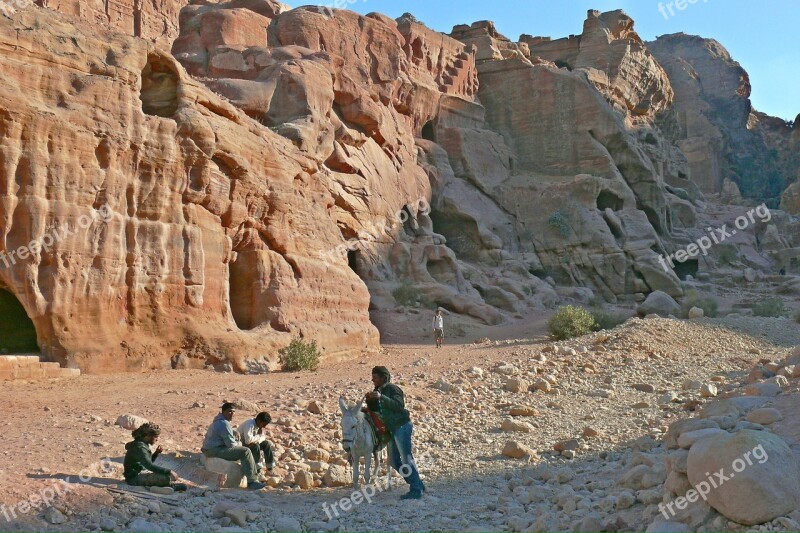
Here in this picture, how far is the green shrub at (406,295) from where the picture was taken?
2692 cm

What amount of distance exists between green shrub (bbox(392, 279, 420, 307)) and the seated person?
1841 cm

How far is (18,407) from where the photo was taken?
10266mm

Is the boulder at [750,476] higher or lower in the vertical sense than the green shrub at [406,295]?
lower

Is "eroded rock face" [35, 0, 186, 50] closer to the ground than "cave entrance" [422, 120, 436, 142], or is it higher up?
higher up

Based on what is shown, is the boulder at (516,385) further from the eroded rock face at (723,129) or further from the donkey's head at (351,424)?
the eroded rock face at (723,129)

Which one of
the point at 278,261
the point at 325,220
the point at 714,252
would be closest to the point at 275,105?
the point at 325,220

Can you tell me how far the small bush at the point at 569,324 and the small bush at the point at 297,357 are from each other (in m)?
8.97

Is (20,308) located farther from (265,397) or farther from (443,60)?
(443,60)

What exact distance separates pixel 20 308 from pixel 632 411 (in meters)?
12.3

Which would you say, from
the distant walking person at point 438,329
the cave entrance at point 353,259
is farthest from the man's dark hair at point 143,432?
the cave entrance at point 353,259

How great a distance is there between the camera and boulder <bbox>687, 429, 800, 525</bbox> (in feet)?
16.1

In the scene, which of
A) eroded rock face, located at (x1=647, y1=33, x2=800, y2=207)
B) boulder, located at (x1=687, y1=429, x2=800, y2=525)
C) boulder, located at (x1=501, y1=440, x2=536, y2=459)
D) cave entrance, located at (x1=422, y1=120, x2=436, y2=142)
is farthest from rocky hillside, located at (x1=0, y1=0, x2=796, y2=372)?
eroded rock face, located at (x1=647, y1=33, x2=800, y2=207)

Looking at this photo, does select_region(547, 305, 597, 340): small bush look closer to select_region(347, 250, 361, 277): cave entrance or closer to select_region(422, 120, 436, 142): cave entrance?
select_region(347, 250, 361, 277): cave entrance

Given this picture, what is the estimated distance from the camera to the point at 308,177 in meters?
20.1
